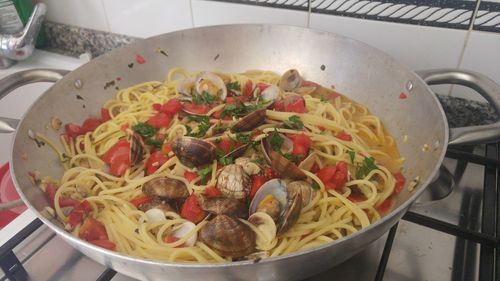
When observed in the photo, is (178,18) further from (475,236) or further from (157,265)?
(475,236)

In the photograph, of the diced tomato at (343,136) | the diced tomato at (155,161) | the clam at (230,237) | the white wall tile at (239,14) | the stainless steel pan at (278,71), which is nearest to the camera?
the stainless steel pan at (278,71)

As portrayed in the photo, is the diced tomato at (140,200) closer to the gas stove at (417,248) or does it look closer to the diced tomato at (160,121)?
the gas stove at (417,248)

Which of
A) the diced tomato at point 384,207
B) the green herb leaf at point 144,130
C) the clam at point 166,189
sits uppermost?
the green herb leaf at point 144,130

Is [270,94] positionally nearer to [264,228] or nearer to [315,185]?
[315,185]

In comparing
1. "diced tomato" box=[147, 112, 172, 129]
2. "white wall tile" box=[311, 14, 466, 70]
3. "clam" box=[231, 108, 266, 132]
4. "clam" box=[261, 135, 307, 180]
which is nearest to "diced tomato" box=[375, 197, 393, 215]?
"clam" box=[261, 135, 307, 180]

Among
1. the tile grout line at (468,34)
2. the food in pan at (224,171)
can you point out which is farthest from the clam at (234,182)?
the tile grout line at (468,34)

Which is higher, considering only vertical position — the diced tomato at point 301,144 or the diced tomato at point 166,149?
the diced tomato at point 301,144

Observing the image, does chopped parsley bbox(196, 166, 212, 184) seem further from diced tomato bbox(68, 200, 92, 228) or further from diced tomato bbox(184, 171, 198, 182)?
diced tomato bbox(68, 200, 92, 228)

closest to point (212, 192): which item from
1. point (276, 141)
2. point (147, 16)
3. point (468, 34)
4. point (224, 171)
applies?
point (224, 171)
